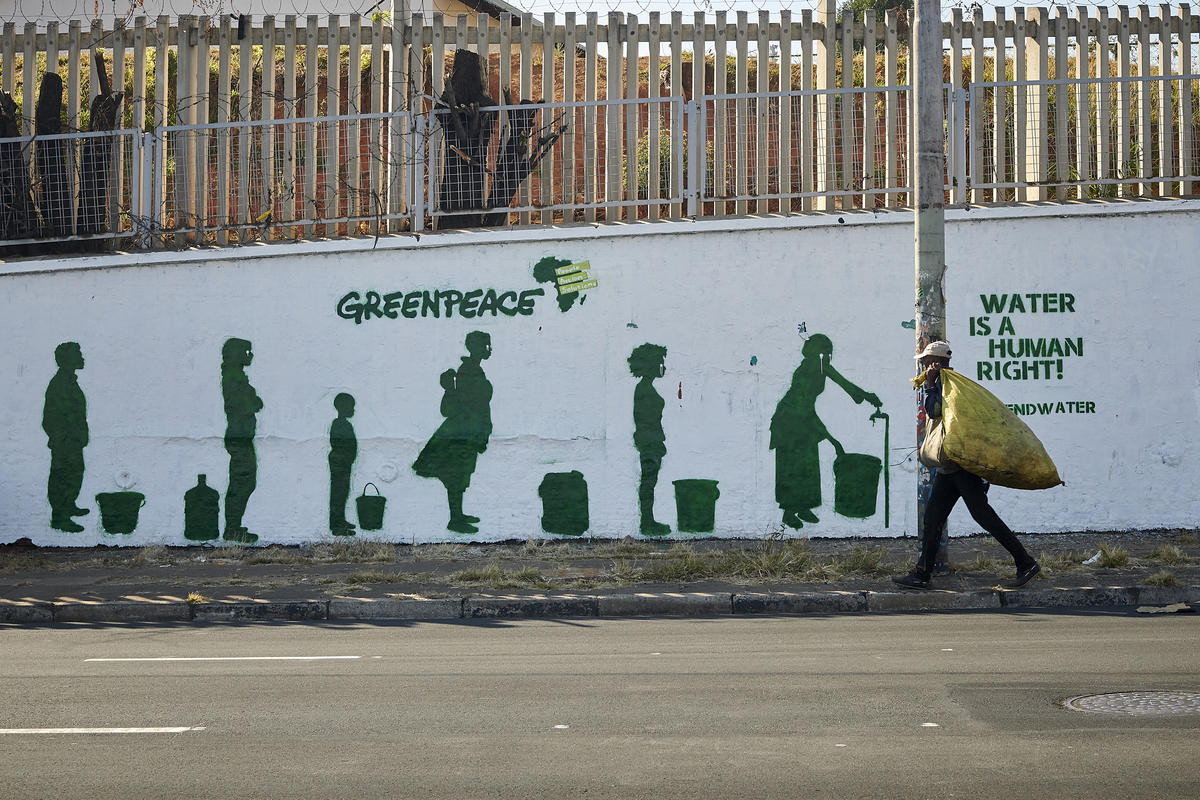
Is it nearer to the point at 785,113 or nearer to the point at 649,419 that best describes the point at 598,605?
the point at 649,419

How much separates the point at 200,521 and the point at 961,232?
8639mm

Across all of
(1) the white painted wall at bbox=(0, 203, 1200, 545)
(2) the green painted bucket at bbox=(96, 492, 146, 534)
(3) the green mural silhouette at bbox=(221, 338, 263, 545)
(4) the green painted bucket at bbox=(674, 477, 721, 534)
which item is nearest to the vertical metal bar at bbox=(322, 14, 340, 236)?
(1) the white painted wall at bbox=(0, 203, 1200, 545)

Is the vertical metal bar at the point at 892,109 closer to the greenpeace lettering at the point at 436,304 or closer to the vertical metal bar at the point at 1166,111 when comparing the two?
the vertical metal bar at the point at 1166,111

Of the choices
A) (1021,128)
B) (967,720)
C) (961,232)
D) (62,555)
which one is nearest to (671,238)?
(961,232)

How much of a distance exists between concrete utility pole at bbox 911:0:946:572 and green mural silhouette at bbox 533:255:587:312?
158 inches

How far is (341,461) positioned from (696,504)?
383 cm

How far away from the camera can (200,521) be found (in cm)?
1429

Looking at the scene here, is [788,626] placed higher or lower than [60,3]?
lower

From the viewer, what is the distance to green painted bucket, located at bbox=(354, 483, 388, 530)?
14.1m

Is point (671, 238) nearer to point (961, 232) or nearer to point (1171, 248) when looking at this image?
Result: point (961, 232)

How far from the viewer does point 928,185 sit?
1104cm

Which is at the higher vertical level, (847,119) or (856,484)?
(847,119)

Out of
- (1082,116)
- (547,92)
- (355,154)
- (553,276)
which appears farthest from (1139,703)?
(355,154)

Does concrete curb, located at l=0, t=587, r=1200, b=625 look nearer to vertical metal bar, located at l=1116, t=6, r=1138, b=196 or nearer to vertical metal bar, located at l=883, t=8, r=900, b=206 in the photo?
vertical metal bar, located at l=883, t=8, r=900, b=206
